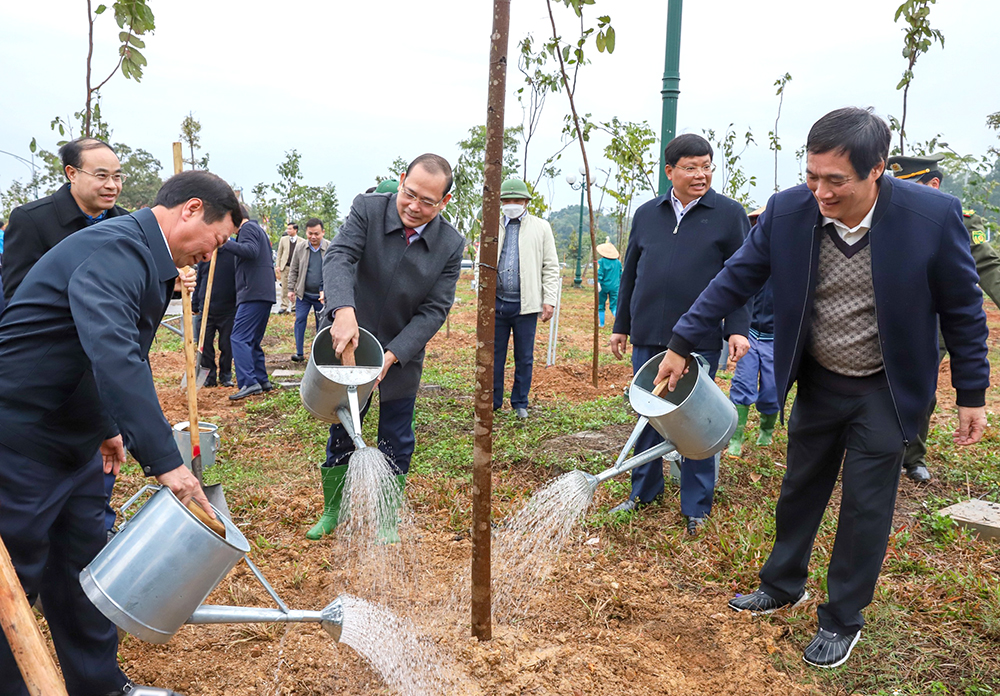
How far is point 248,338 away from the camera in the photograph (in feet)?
22.7

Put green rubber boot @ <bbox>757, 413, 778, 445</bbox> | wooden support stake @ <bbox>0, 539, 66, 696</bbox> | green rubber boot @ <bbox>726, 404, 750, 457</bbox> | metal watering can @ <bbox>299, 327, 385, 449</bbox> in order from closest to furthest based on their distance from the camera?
wooden support stake @ <bbox>0, 539, 66, 696</bbox>, metal watering can @ <bbox>299, 327, 385, 449</bbox>, green rubber boot @ <bbox>726, 404, 750, 457</bbox>, green rubber boot @ <bbox>757, 413, 778, 445</bbox>

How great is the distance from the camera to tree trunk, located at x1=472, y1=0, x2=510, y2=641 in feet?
7.02

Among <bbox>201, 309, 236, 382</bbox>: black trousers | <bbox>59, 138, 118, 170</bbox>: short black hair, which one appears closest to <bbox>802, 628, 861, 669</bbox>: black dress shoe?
<bbox>59, 138, 118, 170</bbox>: short black hair

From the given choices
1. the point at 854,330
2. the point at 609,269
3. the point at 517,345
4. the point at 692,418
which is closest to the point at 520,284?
the point at 517,345

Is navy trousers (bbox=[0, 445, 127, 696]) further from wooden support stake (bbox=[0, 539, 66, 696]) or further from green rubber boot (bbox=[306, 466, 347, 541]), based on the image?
green rubber boot (bbox=[306, 466, 347, 541])

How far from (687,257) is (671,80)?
1557mm

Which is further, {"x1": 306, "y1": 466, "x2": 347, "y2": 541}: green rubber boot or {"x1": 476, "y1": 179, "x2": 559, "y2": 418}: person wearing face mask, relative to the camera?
{"x1": 476, "y1": 179, "x2": 559, "y2": 418}: person wearing face mask

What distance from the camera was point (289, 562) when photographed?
3.42 m

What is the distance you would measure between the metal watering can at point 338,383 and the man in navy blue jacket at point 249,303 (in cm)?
395

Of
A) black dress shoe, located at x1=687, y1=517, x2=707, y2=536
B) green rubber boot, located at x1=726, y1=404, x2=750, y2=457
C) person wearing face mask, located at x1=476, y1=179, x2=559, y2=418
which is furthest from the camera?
person wearing face mask, located at x1=476, y1=179, x2=559, y2=418

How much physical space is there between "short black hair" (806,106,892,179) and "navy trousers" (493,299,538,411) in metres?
3.66

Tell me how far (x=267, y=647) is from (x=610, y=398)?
14.8 feet

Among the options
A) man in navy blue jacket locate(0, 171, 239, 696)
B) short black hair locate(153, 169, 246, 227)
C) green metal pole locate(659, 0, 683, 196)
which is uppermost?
green metal pole locate(659, 0, 683, 196)

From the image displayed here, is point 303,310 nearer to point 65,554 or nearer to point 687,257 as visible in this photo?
point 687,257
